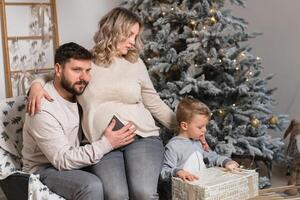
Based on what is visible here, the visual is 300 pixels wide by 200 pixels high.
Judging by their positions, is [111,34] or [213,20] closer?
[111,34]

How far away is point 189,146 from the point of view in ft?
7.01

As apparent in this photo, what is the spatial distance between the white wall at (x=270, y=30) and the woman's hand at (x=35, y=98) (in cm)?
159

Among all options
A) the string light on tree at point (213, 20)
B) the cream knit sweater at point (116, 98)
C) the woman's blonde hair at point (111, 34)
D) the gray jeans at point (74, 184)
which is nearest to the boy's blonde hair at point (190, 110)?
the cream knit sweater at point (116, 98)

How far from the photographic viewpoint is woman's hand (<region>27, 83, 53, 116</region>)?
1925 mm

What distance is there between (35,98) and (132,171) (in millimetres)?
557

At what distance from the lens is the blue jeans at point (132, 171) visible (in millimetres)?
1912

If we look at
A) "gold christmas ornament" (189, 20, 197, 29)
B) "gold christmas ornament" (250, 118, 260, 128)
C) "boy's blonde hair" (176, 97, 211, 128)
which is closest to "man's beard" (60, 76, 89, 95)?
"boy's blonde hair" (176, 97, 211, 128)

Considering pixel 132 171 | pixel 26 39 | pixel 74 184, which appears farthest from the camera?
pixel 26 39

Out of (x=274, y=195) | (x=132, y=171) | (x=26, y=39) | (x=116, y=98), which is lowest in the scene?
(x=274, y=195)

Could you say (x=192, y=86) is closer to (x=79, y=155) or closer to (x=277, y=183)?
(x=79, y=155)

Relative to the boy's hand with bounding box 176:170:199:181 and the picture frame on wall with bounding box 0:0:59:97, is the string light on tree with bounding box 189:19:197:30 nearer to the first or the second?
the boy's hand with bounding box 176:170:199:181

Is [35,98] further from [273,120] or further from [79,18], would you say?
[79,18]

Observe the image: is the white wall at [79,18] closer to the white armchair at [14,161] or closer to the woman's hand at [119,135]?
the white armchair at [14,161]

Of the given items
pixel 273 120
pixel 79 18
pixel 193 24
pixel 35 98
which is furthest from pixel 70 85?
pixel 79 18
